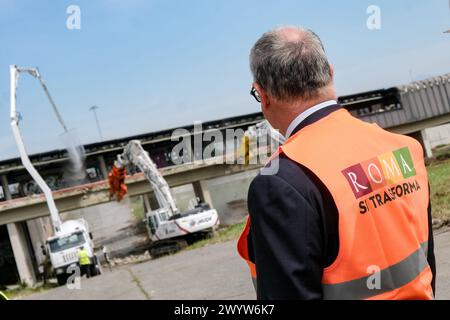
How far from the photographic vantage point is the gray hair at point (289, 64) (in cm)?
183

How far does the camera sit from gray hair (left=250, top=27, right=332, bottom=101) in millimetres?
1831

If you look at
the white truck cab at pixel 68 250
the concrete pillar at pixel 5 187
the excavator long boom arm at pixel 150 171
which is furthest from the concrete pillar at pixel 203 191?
the concrete pillar at pixel 5 187

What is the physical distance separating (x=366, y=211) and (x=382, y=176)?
0.59ft

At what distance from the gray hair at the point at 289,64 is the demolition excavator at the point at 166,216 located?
2324cm

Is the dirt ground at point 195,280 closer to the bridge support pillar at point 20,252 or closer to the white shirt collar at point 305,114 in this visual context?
the white shirt collar at point 305,114

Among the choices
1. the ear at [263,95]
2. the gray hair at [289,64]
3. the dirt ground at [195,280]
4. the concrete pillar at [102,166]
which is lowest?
the concrete pillar at [102,166]

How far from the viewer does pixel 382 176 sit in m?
1.85

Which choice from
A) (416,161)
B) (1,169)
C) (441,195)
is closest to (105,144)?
(1,169)

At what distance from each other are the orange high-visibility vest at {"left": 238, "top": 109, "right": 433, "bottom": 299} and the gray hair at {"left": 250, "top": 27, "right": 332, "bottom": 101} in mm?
137

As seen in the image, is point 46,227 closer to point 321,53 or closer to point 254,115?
point 254,115

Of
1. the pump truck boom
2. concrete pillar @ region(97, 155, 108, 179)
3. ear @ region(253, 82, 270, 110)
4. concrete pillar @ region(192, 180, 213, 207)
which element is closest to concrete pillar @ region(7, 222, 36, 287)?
the pump truck boom

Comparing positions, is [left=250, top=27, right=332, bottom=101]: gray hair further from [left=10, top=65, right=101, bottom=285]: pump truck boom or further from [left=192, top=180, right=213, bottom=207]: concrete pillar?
[left=192, top=180, right=213, bottom=207]: concrete pillar

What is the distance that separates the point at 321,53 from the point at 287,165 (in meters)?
0.46

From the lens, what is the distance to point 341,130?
184 cm
